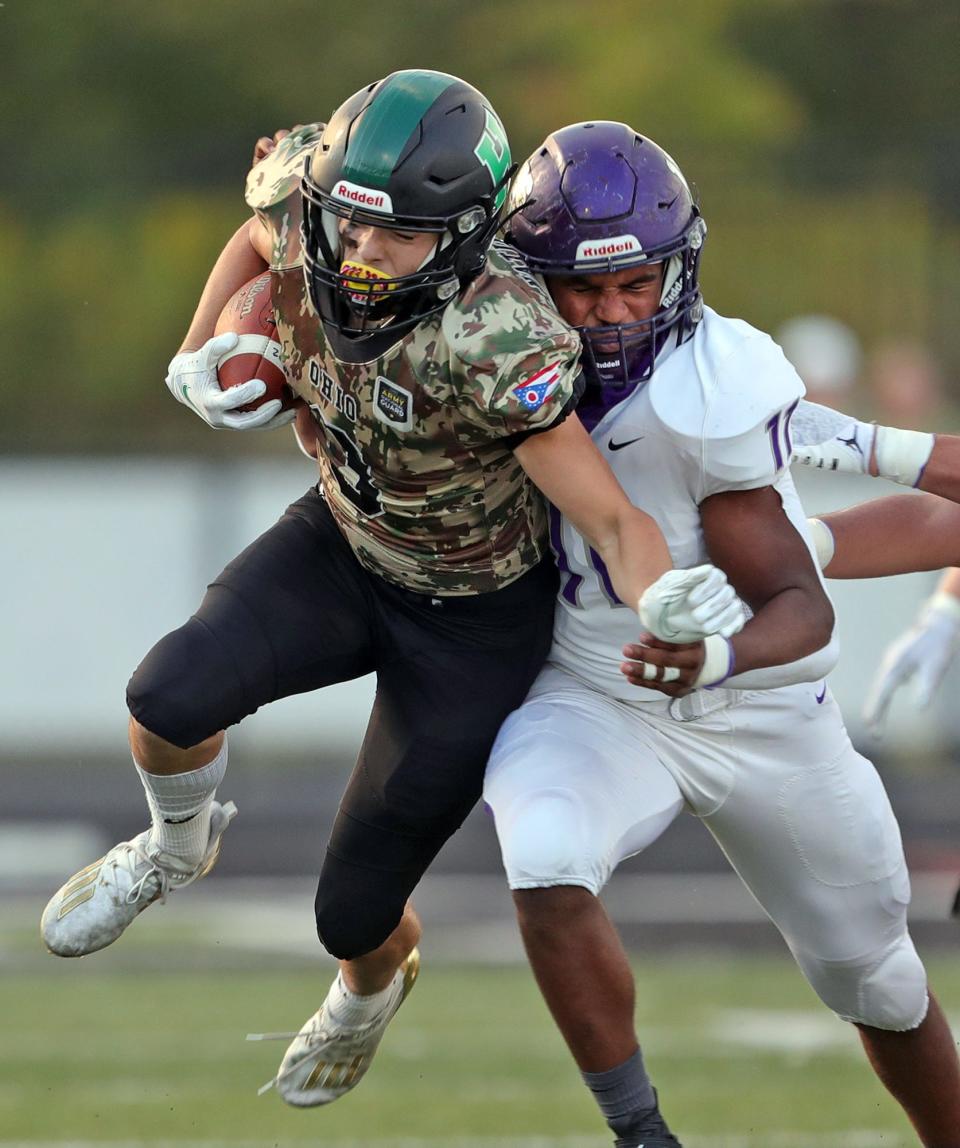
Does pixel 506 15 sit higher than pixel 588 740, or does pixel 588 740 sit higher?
pixel 588 740

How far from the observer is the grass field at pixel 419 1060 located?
548 cm

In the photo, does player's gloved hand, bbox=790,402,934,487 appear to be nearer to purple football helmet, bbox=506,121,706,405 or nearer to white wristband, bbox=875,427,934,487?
white wristband, bbox=875,427,934,487

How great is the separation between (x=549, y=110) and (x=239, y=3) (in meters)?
2.84

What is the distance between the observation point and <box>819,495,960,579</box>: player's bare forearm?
3.95m

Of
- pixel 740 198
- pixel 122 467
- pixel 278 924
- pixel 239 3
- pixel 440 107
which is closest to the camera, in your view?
pixel 440 107

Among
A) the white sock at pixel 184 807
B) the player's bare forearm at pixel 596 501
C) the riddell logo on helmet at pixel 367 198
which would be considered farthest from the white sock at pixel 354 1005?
the riddell logo on helmet at pixel 367 198

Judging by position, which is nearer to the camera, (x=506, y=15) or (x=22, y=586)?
(x=22, y=586)

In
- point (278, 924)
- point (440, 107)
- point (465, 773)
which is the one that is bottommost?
point (278, 924)

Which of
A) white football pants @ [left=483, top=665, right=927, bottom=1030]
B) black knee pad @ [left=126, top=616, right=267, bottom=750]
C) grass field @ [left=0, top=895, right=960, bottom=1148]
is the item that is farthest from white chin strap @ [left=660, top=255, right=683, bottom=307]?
grass field @ [left=0, top=895, right=960, bottom=1148]

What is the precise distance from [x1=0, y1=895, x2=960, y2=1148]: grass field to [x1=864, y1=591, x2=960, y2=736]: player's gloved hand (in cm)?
121

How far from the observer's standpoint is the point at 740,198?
12.1 metres

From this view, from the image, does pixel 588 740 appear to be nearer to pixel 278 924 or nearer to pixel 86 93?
pixel 278 924

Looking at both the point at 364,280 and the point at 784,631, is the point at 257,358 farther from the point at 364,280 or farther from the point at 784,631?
the point at 784,631

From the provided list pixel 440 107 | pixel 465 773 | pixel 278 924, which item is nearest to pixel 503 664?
pixel 465 773
